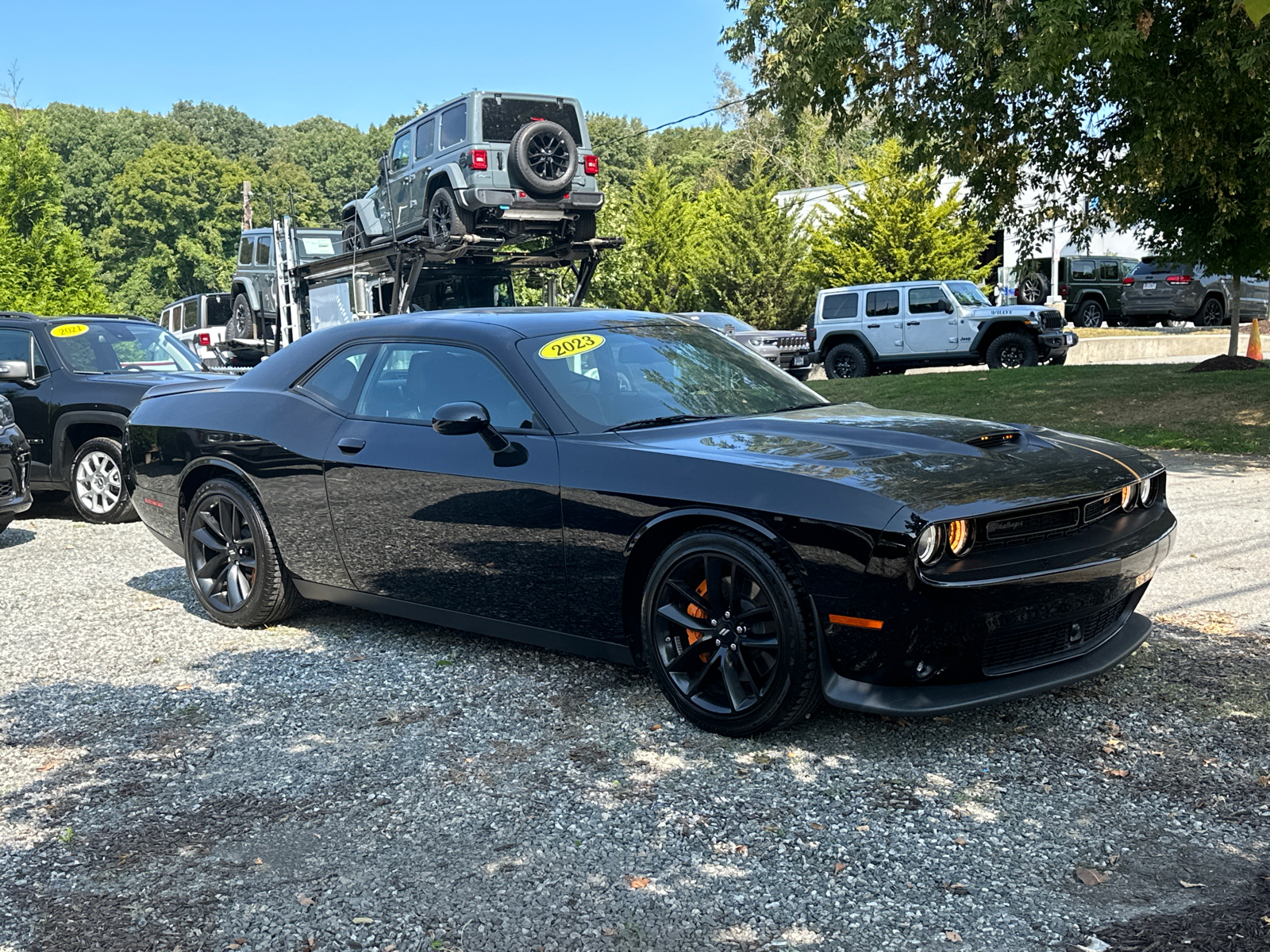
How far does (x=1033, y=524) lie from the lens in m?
3.88

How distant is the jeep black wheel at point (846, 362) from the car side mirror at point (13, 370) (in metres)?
16.0

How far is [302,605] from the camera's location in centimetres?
608

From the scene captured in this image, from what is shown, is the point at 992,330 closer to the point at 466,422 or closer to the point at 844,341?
the point at 844,341

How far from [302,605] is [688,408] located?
2.47m

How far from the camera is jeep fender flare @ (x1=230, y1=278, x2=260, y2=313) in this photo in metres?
22.7

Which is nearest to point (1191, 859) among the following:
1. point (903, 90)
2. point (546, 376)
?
point (546, 376)

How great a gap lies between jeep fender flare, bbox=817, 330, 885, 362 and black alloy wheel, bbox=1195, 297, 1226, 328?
11741 millimetres

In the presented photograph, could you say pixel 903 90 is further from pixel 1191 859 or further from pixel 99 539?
pixel 1191 859

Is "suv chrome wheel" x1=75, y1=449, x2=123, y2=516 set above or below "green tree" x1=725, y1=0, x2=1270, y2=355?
below

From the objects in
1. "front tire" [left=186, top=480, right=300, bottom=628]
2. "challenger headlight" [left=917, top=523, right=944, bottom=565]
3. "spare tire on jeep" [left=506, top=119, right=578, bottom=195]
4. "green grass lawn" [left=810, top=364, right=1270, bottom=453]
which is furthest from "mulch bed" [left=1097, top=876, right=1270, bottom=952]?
"spare tire on jeep" [left=506, top=119, right=578, bottom=195]

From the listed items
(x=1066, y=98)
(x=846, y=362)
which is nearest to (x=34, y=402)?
(x=1066, y=98)

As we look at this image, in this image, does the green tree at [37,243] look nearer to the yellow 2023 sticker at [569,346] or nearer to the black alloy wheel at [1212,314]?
the yellow 2023 sticker at [569,346]

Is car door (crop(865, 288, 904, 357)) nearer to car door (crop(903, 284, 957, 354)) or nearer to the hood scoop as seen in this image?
car door (crop(903, 284, 957, 354))

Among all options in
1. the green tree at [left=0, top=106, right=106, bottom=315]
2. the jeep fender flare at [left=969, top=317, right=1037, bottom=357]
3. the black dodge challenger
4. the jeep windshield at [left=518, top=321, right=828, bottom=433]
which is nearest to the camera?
the black dodge challenger
